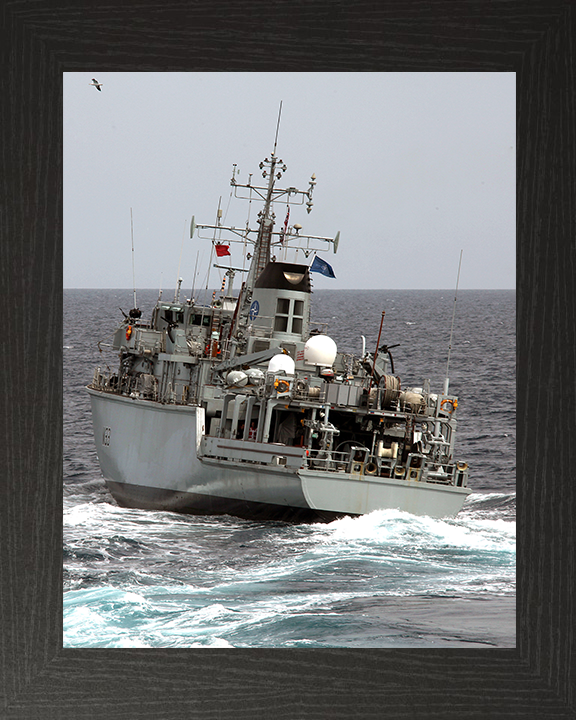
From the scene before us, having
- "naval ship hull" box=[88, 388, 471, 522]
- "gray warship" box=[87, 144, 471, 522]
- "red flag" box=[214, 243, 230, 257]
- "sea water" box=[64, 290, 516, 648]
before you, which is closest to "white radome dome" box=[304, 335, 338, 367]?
"gray warship" box=[87, 144, 471, 522]

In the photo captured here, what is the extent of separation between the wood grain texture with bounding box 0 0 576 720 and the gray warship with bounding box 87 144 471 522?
9.94 meters

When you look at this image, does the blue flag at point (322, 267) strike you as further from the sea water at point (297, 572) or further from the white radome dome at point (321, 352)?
the sea water at point (297, 572)

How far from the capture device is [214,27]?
381 centimetres

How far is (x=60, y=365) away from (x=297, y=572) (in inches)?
333

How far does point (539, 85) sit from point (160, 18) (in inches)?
61.5

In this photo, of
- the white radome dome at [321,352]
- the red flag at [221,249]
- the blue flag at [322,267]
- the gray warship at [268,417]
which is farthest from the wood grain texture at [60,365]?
the red flag at [221,249]

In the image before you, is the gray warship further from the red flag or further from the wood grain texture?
the wood grain texture

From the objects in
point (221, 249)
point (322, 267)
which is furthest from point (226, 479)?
point (221, 249)

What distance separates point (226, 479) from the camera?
1553 centimetres

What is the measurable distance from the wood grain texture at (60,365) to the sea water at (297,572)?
0.29 m

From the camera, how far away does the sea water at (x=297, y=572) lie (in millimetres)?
5875

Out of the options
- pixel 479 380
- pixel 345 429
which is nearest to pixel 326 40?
pixel 345 429

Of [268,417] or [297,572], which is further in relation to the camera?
[268,417]

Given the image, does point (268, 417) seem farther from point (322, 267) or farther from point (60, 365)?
point (60, 365)
